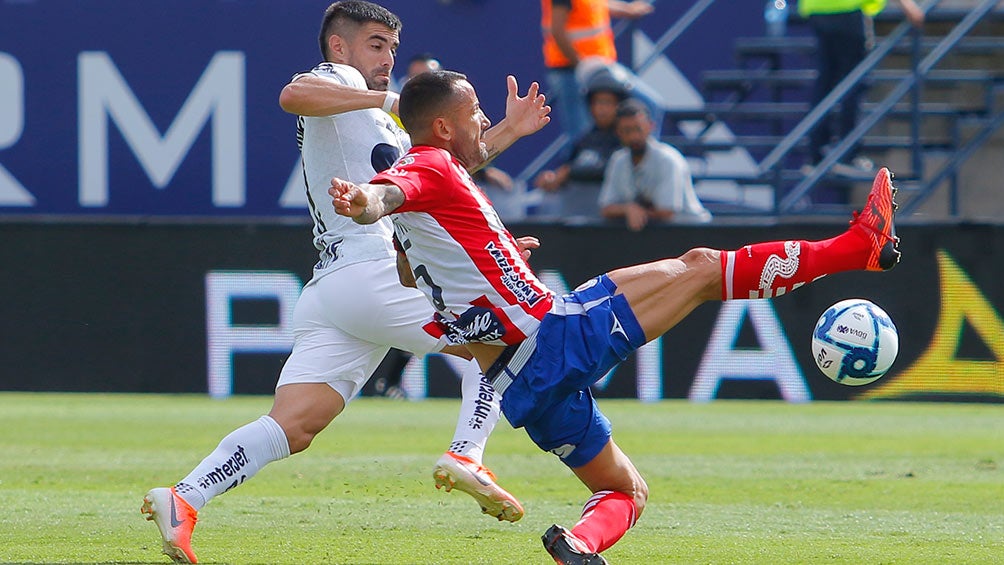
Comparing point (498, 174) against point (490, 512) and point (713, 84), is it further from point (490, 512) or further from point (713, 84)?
point (490, 512)

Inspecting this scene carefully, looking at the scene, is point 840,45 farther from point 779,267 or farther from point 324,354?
point 779,267

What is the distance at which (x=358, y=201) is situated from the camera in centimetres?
492

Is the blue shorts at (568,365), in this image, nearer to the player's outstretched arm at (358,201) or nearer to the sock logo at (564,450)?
the sock logo at (564,450)

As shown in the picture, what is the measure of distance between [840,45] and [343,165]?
9373 mm

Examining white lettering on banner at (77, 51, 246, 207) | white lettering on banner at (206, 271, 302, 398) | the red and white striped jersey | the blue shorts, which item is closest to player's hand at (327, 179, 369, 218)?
the red and white striped jersey

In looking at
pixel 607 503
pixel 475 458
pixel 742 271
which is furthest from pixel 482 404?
pixel 742 271

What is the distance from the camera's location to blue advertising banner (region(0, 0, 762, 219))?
17.8 metres

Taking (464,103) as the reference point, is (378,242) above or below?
below

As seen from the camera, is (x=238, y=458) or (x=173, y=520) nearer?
(x=173, y=520)

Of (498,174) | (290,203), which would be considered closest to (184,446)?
(498,174)

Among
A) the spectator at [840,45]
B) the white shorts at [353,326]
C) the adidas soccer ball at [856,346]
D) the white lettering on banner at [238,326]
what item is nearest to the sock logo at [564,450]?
the white shorts at [353,326]

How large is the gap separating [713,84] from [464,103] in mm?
11465

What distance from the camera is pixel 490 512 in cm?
566

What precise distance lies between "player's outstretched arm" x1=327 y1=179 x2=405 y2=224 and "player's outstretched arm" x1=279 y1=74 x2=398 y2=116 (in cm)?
119
